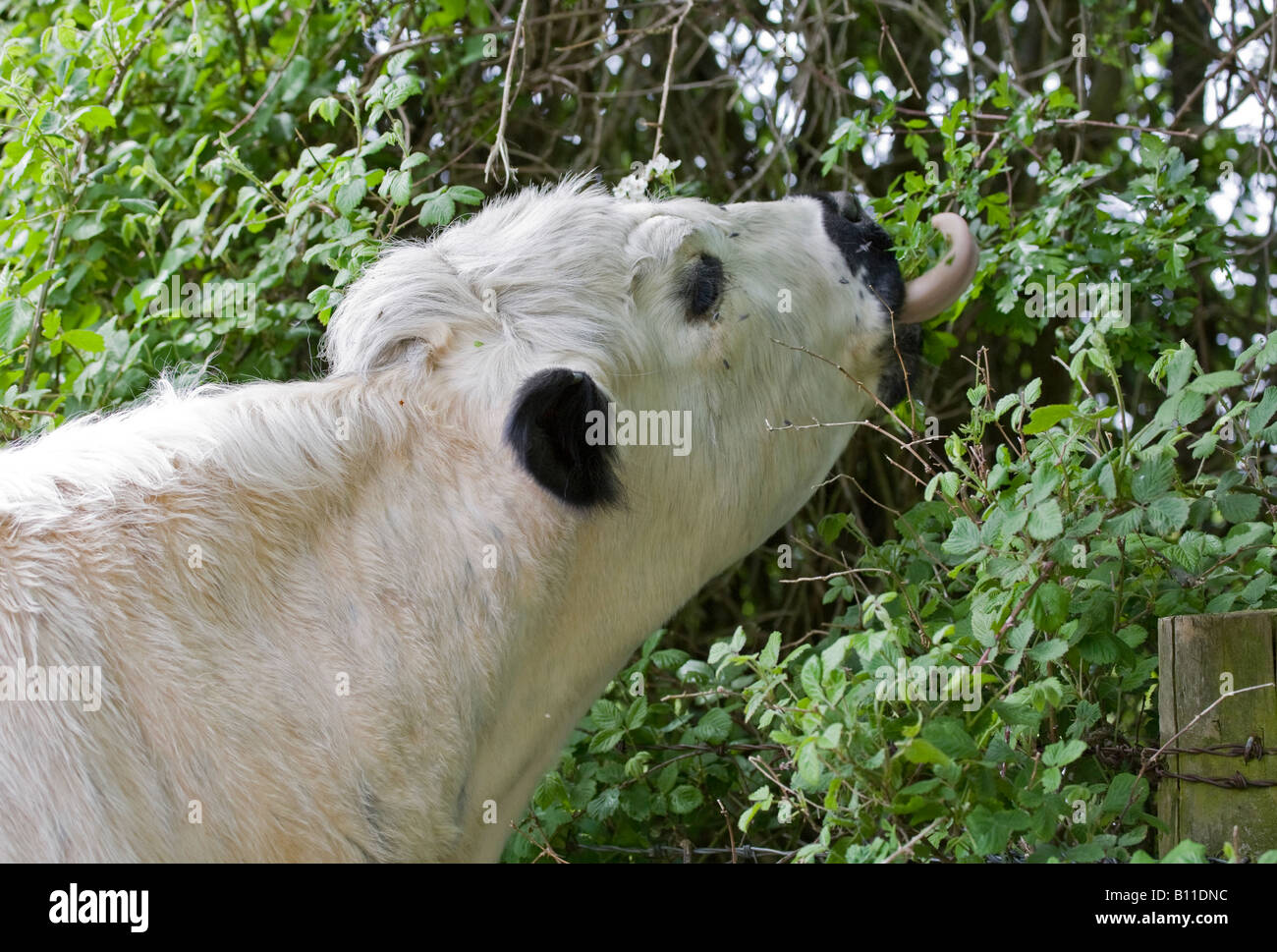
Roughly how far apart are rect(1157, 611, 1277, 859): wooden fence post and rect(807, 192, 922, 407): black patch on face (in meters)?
0.90

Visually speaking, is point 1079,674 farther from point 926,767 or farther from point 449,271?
point 449,271

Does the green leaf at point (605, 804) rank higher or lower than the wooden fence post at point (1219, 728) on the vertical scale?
lower

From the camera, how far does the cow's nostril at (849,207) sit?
10.3 ft

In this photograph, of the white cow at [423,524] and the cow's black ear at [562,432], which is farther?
the cow's black ear at [562,432]

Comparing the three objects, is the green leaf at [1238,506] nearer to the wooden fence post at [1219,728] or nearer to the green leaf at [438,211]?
the wooden fence post at [1219,728]

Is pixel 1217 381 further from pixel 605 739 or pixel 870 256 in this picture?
pixel 605 739

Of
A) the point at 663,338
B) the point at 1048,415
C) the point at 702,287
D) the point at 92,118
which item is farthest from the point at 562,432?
the point at 92,118

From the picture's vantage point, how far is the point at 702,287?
2.82m

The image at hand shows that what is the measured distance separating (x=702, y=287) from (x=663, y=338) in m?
0.16

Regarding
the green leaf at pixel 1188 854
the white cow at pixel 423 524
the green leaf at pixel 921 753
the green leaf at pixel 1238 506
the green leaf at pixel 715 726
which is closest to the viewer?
the green leaf at pixel 1188 854

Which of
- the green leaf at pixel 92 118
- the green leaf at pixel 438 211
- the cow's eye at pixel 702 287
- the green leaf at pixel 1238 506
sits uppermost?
the green leaf at pixel 92 118

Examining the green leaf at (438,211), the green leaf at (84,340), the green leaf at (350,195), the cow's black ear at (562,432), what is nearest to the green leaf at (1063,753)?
the cow's black ear at (562,432)

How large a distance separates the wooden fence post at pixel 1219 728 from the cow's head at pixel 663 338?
899 mm

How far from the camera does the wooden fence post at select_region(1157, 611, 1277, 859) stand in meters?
2.33
